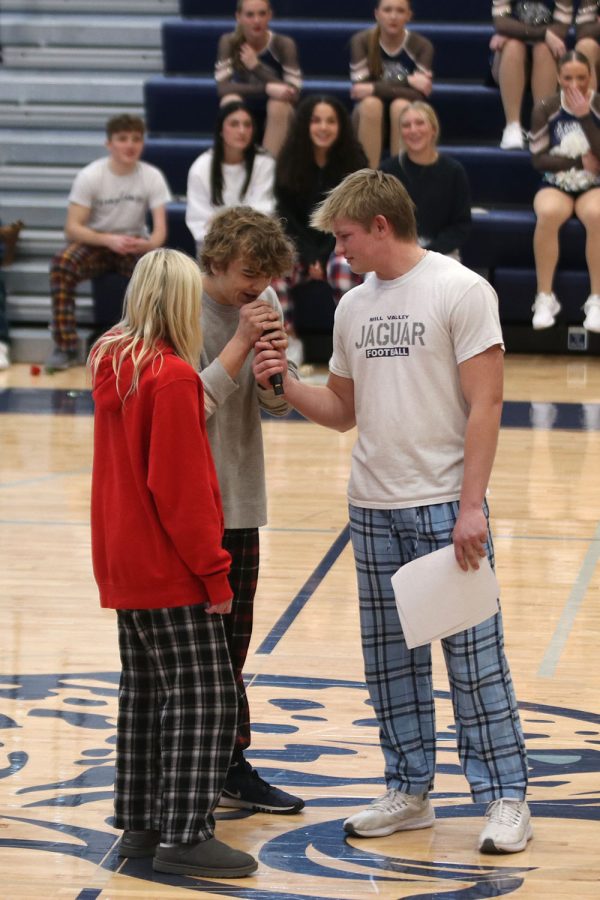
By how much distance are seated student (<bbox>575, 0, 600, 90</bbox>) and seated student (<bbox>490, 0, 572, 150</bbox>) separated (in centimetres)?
10

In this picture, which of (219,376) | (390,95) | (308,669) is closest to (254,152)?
(390,95)

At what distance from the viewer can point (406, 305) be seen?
294 centimetres

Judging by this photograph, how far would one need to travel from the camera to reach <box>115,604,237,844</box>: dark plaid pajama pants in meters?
2.82

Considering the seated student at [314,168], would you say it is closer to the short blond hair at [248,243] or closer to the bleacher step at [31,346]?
the bleacher step at [31,346]

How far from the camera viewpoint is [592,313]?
28.4 ft

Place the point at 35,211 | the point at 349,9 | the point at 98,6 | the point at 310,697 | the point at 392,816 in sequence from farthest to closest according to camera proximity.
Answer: the point at 98,6, the point at 349,9, the point at 35,211, the point at 310,697, the point at 392,816

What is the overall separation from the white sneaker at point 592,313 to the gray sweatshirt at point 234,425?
5755mm

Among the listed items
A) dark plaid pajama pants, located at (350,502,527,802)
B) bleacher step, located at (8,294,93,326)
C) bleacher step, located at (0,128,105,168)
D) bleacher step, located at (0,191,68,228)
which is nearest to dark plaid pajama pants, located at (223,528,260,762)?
dark plaid pajama pants, located at (350,502,527,802)

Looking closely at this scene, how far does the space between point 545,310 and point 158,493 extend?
629 cm

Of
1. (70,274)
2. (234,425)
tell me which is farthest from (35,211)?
(234,425)

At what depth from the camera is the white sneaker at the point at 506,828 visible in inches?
116

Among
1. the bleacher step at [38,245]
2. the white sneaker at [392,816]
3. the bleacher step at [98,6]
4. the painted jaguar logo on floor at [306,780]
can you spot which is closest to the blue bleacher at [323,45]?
the bleacher step at [98,6]

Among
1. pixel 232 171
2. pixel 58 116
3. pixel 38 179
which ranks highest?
pixel 58 116

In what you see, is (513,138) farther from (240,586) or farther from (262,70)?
(240,586)
